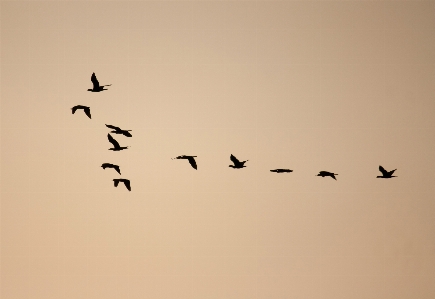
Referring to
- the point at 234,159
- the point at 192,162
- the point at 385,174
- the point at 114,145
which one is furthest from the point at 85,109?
the point at 385,174

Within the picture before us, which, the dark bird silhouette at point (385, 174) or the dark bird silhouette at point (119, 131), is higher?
the dark bird silhouette at point (119, 131)

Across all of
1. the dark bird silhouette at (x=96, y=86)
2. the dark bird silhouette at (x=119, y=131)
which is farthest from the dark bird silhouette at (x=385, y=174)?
the dark bird silhouette at (x=96, y=86)

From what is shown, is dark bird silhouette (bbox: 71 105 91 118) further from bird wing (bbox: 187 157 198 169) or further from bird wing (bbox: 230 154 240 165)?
bird wing (bbox: 230 154 240 165)

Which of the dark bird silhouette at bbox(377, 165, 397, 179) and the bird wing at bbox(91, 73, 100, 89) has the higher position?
the bird wing at bbox(91, 73, 100, 89)

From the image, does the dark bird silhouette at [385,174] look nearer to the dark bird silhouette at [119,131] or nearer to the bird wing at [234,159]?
the bird wing at [234,159]

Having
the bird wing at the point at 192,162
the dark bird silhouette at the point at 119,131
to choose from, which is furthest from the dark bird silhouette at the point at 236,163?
the dark bird silhouette at the point at 119,131

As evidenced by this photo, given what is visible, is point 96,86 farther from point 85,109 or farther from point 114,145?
point 114,145

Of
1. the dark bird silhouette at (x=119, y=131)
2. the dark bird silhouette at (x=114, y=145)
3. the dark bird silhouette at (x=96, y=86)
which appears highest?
the dark bird silhouette at (x=96, y=86)

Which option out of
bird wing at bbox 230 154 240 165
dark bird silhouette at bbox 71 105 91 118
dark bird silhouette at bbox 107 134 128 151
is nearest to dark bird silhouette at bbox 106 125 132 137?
dark bird silhouette at bbox 107 134 128 151

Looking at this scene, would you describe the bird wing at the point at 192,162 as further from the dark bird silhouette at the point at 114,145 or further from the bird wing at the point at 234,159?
the dark bird silhouette at the point at 114,145

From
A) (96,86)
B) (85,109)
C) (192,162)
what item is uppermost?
(96,86)

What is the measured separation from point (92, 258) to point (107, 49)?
140 centimetres

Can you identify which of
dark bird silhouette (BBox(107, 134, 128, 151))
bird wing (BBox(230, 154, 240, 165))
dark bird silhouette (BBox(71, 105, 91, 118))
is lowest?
bird wing (BBox(230, 154, 240, 165))

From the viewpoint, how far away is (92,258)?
10.1 feet
